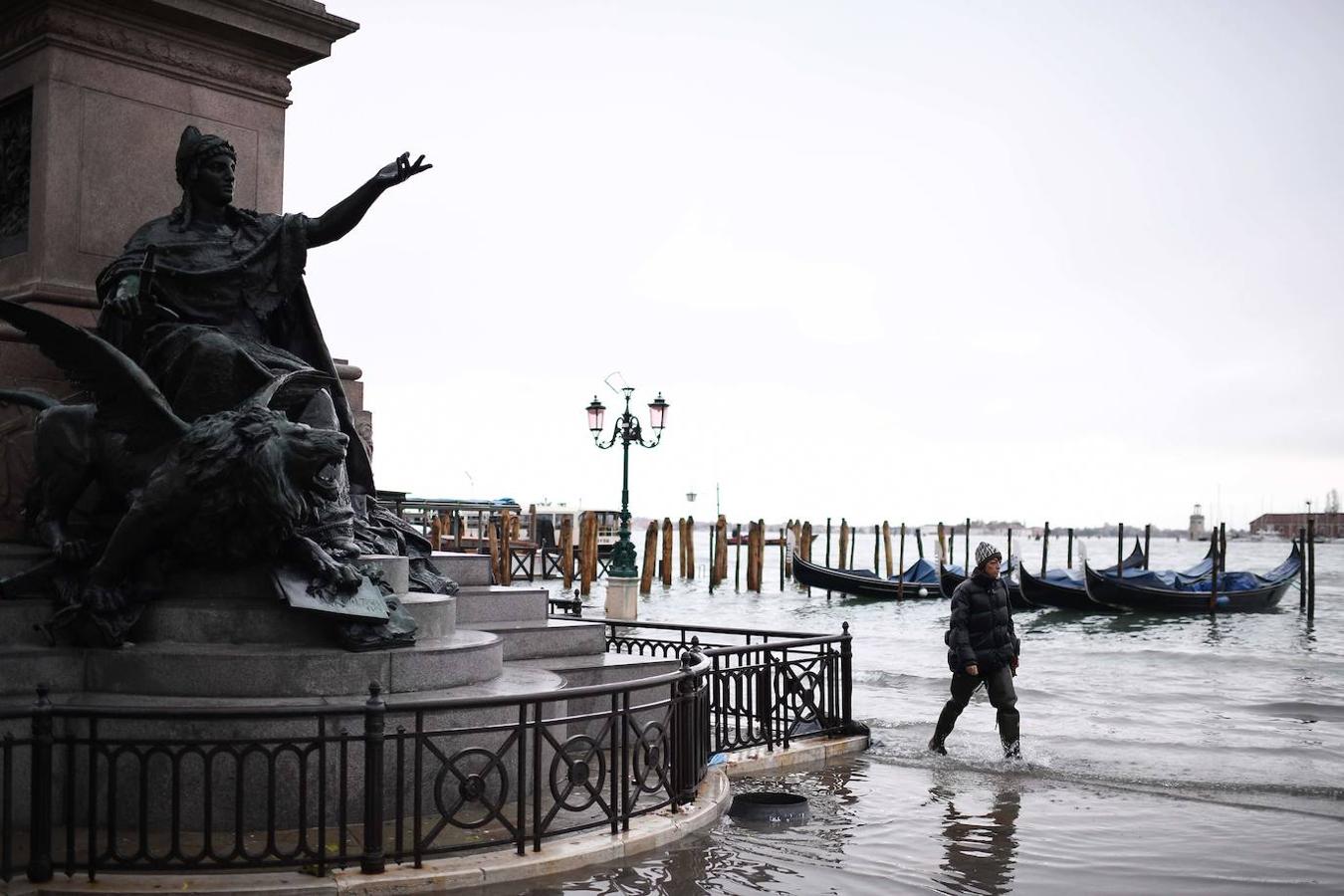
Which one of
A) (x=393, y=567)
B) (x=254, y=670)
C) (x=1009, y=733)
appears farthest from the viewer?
(x=1009, y=733)

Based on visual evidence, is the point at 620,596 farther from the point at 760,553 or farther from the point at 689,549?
the point at 689,549

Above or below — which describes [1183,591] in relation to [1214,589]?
below

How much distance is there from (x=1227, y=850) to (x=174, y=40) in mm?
8716

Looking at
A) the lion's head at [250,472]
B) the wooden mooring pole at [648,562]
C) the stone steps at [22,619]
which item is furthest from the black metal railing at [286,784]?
the wooden mooring pole at [648,562]

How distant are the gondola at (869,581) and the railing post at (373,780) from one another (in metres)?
46.2

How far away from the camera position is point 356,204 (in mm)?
8414

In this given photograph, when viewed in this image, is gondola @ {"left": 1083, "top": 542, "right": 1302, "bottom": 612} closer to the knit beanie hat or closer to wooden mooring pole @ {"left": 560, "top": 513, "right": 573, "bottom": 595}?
wooden mooring pole @ {"left": 560, "top": 513, "right": 573, "bottom": 595}

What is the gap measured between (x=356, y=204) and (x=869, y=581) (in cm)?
4510

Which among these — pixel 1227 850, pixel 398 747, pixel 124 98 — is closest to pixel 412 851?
pixel 398 747

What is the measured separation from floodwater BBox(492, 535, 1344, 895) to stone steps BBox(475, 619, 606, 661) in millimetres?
1470

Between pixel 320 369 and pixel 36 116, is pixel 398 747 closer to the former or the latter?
pixel 320 369

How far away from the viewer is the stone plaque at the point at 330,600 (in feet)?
22.0

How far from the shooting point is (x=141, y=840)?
5.55 metres

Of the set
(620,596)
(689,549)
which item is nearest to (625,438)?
(620,596)
